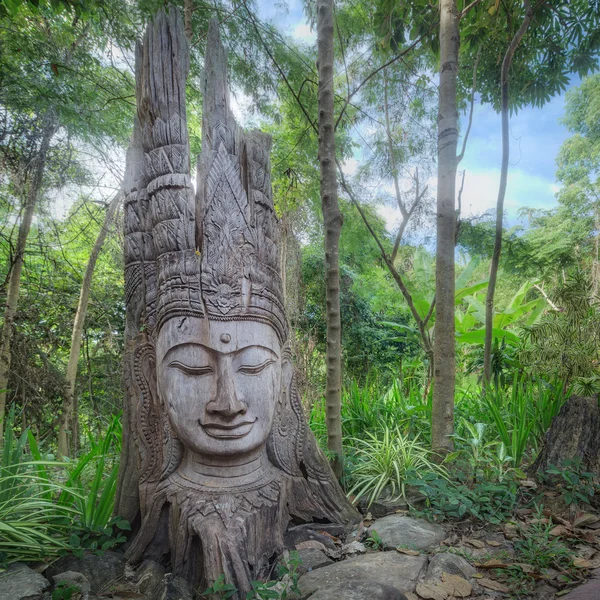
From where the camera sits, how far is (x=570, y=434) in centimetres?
294

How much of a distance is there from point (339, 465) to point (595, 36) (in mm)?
4833

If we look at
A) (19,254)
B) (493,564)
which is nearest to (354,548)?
(493,564)

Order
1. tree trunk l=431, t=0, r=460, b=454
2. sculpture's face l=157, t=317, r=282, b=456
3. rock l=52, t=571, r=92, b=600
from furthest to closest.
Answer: tree trunk l=431, t=0, r=460, b=454
sculpture's face l=157, t=317, r=282, b=456
rock l=52, t=571, r=92, b=600

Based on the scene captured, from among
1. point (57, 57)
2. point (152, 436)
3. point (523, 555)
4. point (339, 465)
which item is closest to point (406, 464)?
point (339, 465)

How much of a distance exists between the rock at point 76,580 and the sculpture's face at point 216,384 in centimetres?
78

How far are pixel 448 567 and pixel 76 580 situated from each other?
6.08ft

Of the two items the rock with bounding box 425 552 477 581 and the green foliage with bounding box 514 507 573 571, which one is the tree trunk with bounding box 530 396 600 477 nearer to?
the green foliage with bounding box 514 507 573 571

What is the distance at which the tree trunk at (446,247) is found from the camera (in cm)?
330

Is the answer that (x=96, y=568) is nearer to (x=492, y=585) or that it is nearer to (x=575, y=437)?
(x=492, y=585)

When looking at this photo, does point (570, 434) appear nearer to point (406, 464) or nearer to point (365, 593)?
point (406, 464)

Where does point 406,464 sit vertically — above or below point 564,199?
below

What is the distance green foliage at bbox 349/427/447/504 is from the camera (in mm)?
3107

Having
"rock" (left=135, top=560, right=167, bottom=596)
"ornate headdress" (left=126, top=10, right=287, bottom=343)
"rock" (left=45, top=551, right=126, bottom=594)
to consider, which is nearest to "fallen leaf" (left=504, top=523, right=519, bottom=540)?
"ornate headdress" (left=126, top=10, right=287, bottom=343)

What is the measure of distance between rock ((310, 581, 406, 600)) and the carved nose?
0.92 m
